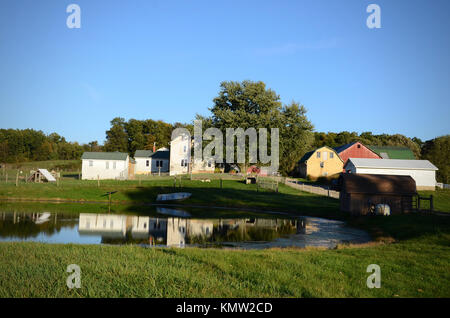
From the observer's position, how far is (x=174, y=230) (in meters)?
21.0

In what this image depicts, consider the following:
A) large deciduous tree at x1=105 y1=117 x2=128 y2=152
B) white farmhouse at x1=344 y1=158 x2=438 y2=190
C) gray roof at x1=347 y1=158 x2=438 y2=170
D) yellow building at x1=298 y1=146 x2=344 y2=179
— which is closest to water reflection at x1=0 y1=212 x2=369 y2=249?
white farmhouse at x1=344 y1=158 x2=438 y2=190

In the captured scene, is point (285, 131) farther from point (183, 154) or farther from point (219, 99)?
point (183, 154)

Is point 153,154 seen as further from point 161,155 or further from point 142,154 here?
point 142,154

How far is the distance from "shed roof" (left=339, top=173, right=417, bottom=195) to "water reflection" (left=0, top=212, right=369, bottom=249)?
3.50m

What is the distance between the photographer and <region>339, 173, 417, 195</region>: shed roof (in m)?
27.3

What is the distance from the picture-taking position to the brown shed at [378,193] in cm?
2731

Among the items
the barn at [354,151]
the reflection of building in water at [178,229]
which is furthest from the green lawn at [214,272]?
the barn at [354,151]

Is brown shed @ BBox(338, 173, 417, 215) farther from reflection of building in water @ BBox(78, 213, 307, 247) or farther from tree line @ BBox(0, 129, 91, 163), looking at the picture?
tree line @ BBox(0, 129, 91, 163)

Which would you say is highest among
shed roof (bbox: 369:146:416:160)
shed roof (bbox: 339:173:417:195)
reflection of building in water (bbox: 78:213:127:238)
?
shed roof (bbox: 369:146:416:160)

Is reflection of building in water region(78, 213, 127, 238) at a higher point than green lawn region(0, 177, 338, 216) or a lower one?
lower

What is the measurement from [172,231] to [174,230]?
40 cm

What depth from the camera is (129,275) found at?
918cm
